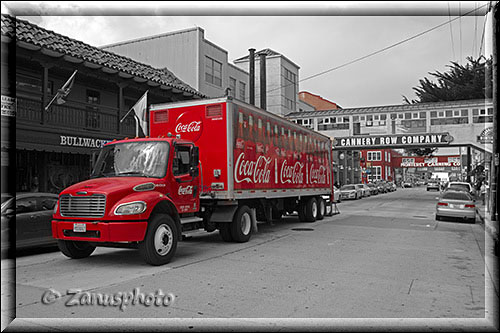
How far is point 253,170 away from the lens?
12.5 meters

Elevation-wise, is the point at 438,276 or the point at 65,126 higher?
the point at 65,126

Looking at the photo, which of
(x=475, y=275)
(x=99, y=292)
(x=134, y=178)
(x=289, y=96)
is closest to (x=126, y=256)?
(x=134, y=178)

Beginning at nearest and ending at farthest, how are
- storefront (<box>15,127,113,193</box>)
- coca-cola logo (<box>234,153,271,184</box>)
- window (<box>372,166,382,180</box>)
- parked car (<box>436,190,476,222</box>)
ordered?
coca-cola logo (<box>234,153,271,184</box>) → storefront (<box>15,127,113,193</box>) → parked car (<box>436,190,476,222</box>) → window (<box>372,166,382,180</box>)

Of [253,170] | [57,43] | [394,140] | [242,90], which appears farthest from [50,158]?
[394,140]

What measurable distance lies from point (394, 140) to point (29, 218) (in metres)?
31.5

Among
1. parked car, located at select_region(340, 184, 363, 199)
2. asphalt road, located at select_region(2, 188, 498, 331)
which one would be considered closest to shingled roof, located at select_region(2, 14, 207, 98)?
asphalt road, located at select_region(2, 188, 498, 331)

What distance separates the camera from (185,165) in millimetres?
10031

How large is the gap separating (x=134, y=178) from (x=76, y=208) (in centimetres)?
129

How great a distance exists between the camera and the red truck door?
382 inches

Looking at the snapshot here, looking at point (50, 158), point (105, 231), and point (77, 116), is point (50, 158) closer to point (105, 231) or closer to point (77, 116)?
point (77, 116)

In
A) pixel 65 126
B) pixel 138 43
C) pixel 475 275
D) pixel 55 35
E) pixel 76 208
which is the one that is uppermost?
pixel 138 43

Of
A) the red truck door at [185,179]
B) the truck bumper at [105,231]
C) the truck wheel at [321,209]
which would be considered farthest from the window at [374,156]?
the truck bumper at [105,231]

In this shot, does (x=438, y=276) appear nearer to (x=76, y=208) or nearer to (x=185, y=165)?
(x=185, y=165)

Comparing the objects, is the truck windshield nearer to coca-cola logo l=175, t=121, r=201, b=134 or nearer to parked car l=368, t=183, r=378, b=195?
coca-cola logo l=175, t=121, r=201, b=134
